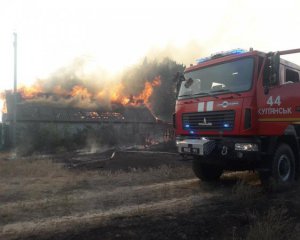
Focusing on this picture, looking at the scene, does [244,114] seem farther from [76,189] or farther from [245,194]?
[76,189]

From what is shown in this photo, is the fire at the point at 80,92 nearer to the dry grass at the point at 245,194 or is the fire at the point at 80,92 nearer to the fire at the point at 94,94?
the fire at the point at 94,94

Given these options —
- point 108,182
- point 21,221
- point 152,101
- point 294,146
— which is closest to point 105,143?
point 152,101

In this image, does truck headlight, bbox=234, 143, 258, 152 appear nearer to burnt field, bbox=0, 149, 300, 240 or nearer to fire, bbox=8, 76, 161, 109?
burnt field, bbox=0, 149, 300, 240

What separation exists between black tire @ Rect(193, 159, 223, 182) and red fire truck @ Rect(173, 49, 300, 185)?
114 centimetres

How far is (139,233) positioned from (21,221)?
2.18m

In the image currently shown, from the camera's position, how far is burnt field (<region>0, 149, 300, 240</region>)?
577 centimetres

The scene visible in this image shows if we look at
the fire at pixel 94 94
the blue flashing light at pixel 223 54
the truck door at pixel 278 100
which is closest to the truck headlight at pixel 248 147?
the truck door at pixel 278 100

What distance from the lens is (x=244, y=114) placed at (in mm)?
8578

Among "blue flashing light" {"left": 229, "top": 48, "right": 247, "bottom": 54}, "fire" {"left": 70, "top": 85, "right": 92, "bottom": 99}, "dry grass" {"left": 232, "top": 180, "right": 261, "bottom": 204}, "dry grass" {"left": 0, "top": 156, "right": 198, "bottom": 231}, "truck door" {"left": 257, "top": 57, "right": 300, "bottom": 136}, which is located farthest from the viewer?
"fire" {"left": 70, "top": 85, "right": 92, "bottom": 99}

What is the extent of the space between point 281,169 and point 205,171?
7.00 ft

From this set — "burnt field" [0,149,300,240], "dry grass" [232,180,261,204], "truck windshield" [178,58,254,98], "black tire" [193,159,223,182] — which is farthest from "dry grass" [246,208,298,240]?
"black tire" [193,159,223,182]

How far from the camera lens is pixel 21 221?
6586mm

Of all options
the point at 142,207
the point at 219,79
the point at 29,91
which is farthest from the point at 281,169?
the point at 29,91

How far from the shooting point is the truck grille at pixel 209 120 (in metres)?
8.84
